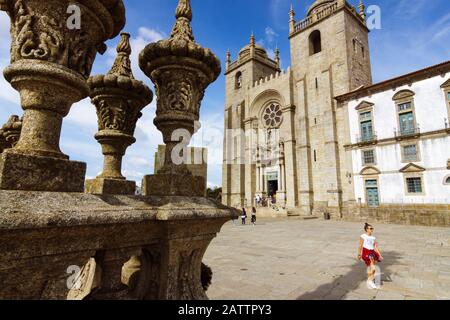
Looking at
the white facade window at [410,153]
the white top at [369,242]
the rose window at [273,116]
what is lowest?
the white top at [369,242]

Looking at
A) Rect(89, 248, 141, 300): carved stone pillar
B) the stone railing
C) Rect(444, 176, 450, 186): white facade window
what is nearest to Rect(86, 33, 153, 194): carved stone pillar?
the stone railing

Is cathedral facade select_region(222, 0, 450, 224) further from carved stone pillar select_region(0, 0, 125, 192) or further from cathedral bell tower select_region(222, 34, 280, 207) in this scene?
carved stone pillar select_region(0, 0, 125, 192)

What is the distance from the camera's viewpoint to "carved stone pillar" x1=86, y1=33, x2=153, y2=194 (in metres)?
3.11

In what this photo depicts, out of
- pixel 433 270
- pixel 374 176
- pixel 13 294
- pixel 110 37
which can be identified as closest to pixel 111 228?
pixel 13 294

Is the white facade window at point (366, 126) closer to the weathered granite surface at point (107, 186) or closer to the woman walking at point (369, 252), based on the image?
the woman walking at point (369, 252)

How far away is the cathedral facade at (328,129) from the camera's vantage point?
18875mm

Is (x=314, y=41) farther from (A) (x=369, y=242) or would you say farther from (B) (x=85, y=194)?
(B) (x=85, y=194)

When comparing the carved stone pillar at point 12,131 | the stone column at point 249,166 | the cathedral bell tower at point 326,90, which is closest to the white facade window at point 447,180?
the cathedral bell tower at point 326,90

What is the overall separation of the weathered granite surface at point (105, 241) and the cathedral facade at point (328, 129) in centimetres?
2122

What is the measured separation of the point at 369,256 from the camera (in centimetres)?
510

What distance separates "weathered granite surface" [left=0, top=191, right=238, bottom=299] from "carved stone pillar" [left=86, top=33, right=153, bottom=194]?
3.87ft

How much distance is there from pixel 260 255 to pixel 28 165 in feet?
22.9

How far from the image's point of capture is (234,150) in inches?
1334
